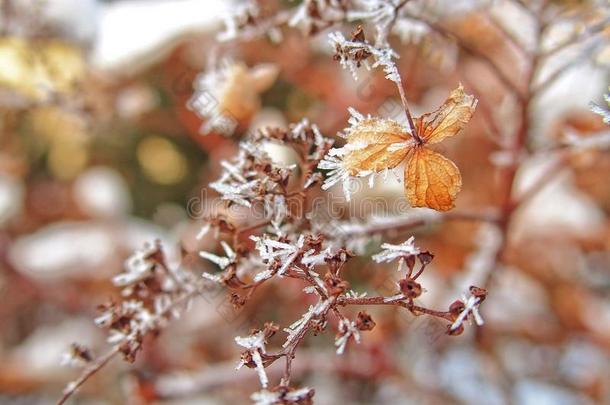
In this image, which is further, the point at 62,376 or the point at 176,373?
the point at 62,376

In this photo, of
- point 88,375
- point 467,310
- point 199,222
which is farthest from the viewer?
point 199,222

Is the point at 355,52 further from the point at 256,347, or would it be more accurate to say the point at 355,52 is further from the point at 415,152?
the point at 256,347

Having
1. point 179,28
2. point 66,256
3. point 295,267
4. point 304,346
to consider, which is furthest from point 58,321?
point 295,267

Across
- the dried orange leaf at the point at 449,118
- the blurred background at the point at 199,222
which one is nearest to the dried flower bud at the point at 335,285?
the dried orange leaf at the point at 449,118

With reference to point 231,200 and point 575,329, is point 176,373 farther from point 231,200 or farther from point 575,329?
point 575,329

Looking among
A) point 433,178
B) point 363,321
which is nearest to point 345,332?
point 363,321

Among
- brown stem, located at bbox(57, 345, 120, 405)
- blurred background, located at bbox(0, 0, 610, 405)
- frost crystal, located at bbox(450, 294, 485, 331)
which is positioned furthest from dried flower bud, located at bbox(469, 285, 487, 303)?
blurred background, located at bbox(0, 0, 610, 405)

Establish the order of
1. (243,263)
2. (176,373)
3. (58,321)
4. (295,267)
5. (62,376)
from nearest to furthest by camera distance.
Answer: (295,267), (243,263), (176,373), (62,376), (58,321)
